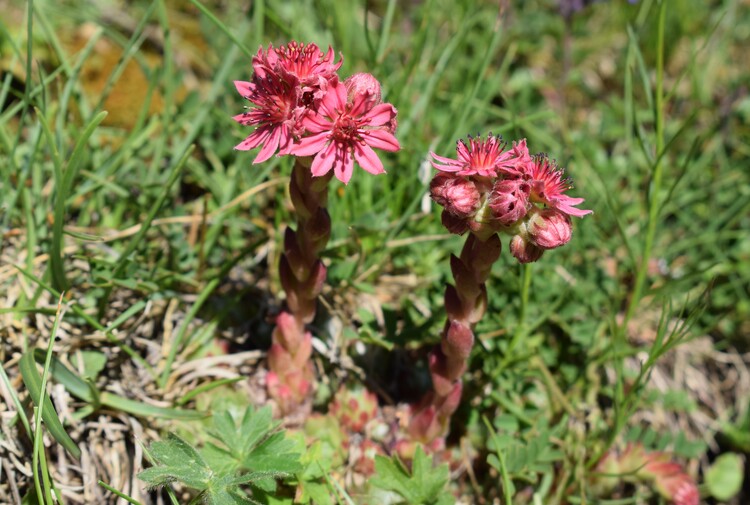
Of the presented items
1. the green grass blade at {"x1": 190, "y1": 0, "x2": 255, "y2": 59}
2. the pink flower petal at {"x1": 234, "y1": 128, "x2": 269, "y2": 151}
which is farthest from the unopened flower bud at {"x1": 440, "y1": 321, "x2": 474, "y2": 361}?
the green grass blade at {"x1": 190, "y1": 0, "x2": 255, "y2": 59}

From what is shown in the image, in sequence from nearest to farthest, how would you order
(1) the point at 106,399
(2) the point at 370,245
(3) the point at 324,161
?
1. (3) the point at 324,161
2. (1) the point at 106,399
3. (2) the point at 370,245

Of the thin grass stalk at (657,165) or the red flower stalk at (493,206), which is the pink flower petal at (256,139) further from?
the thin grass stalk at (657,165)

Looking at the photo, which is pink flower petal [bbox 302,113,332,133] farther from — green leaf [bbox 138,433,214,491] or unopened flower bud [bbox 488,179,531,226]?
green leaf [bbox 138,433,214,491]

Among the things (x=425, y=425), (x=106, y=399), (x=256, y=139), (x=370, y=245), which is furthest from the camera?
(x=370, y=245)

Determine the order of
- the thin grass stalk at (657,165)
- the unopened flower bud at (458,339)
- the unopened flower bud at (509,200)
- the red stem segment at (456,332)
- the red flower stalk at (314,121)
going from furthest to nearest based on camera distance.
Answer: the thin grass stalk at (657,165) < the unopened flower bud at (458,339) < the red stem segment at (456,332) < the red flower stalk at (314,121) < the unopened flower bud at (509,200)

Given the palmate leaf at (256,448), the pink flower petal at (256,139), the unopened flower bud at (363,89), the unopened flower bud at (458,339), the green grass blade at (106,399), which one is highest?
the unopened flower bud at (363,89)

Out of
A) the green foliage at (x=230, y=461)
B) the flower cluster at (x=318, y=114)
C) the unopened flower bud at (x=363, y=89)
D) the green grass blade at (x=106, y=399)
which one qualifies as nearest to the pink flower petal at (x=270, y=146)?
the flower cluster at (x=318, y=114)

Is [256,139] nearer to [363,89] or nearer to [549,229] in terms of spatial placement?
[363,89]

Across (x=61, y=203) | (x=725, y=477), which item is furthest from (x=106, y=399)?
(x=725, y=477)
